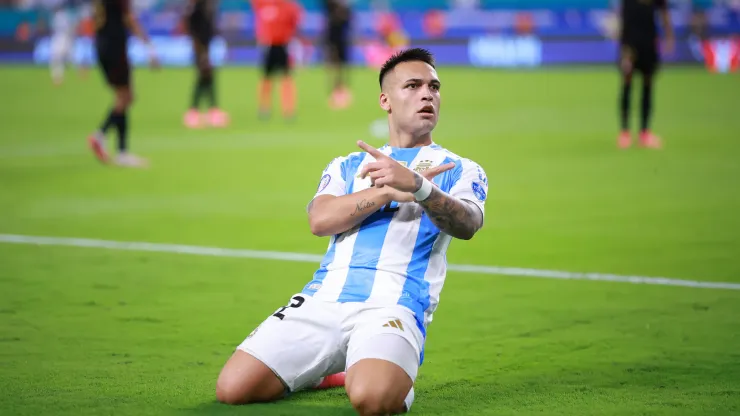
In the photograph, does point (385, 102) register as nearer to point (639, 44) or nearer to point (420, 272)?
point (420, 272)

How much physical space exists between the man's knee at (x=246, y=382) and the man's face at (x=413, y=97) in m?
1.21

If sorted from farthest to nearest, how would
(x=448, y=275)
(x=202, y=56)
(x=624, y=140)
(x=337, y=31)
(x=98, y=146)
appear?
(x=337, y=31) → (x=202, y=56) → (x=624, y=140) → (x=98, y=146) → (x=448, y=275)

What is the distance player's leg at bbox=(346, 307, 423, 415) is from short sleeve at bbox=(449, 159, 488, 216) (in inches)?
21.6

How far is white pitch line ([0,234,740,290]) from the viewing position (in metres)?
7.44

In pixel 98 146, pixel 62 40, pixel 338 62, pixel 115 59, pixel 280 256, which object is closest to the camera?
pixel 280 256

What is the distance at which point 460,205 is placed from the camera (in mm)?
4582

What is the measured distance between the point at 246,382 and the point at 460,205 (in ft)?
3.68

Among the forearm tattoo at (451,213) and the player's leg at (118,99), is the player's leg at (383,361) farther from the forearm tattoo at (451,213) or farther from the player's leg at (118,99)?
the player's leg at (118,99)

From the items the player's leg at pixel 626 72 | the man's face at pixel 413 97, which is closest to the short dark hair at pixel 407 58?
the man's face at pixel 413 97

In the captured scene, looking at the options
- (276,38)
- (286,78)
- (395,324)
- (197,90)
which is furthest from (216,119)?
(395,324)

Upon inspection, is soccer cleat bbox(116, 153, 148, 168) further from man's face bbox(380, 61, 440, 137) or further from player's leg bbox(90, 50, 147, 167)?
man's face bbox(380, 61, 440, 137)

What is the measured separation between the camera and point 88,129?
18.0m

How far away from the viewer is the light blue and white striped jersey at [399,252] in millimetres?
4809

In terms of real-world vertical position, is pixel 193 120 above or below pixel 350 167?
below
